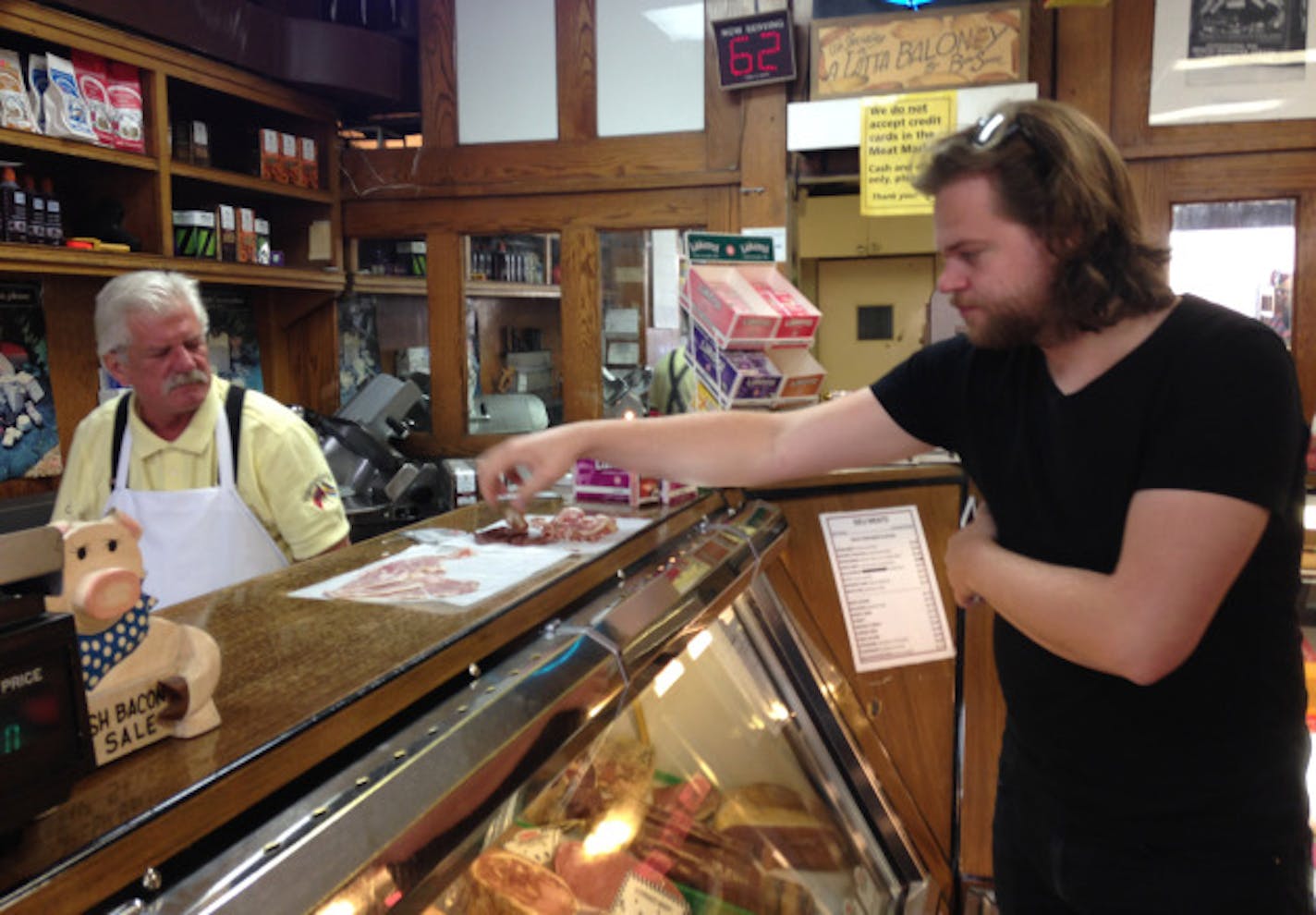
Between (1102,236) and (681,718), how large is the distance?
105 cm

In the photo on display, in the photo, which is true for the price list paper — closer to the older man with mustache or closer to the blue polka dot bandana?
the older man with mustache

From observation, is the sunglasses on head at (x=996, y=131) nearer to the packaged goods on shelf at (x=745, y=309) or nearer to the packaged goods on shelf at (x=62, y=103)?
the packaged goods on shelf at (x=745, y=309)

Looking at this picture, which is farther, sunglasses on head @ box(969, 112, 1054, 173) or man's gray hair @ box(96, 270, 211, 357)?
man's gray hair @ box(96, 270, 211, 357)

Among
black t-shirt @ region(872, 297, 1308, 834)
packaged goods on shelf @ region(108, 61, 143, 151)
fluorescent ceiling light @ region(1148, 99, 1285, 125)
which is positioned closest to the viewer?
black t-shirt @ region(872, 297, 1308, 834)

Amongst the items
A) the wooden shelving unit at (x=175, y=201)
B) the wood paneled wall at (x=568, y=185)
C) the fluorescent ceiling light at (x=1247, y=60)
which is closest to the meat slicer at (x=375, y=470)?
the wood paneled wall at (x=568, y=185)

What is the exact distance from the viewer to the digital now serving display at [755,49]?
3859 millimetres

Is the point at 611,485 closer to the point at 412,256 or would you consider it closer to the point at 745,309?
the point at 745,309

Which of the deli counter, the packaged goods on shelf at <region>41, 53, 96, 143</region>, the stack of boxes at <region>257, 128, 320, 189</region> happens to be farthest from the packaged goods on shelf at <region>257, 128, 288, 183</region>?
the deli counter

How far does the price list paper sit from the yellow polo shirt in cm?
123

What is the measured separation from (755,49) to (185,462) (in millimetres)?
2572

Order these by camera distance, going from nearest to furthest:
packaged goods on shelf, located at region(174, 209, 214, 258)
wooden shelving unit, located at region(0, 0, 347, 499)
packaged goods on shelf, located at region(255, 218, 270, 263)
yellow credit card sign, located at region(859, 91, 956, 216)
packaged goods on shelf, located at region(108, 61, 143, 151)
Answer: yellow credit card sign, located at region(859, 91, 956, 216)
wooden shelving unit, located at region(0, 0, 347, 499)
packaged goods on shelf, located at region(108, 61, 143, 151)
packaged goods on shelf, located at region(174, 209, 214, 258)
packaged goods on shelf, located at region(255, 218, 270, 263)

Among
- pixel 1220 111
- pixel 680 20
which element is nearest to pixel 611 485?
pixel 680 20

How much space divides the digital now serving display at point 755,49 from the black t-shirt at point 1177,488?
8.96 ft

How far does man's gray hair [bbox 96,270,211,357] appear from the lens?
239cm
